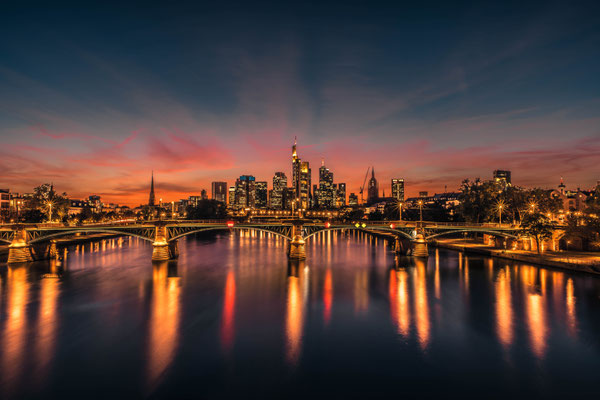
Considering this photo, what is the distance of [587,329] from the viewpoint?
30.9 m

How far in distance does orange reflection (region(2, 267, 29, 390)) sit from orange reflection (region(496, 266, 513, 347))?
42.0m

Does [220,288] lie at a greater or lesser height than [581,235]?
lesser

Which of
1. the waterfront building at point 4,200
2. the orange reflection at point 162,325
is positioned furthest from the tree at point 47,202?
the orange reflection at point 162,325

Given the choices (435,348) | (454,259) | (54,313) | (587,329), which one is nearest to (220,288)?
(54,313)

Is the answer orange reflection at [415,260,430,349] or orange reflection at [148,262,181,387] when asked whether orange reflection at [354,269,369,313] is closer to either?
orange reflection at [415,260,430,349]

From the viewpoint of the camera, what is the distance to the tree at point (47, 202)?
10419 centimetres

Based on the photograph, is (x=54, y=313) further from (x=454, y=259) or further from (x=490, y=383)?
(x=454, y=259)

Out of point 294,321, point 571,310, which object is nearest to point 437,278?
point 571,310

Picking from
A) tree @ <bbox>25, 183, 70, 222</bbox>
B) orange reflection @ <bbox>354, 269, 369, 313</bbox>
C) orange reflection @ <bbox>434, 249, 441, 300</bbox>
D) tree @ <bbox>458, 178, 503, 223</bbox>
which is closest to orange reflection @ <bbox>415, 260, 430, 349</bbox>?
orange reflection @ <bbox>434, 249, 441, 300</bbox>

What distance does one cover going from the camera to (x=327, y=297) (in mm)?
43438

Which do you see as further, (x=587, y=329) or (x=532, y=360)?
(x=587, y=329)

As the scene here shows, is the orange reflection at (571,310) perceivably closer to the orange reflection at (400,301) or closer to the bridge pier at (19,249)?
the orange reflection at (400,301)

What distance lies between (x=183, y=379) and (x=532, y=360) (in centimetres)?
2819

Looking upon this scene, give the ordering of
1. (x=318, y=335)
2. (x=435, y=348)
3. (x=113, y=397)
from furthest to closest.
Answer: (x=318, y=335), (x=435, y=348), (x=113, y=397)
